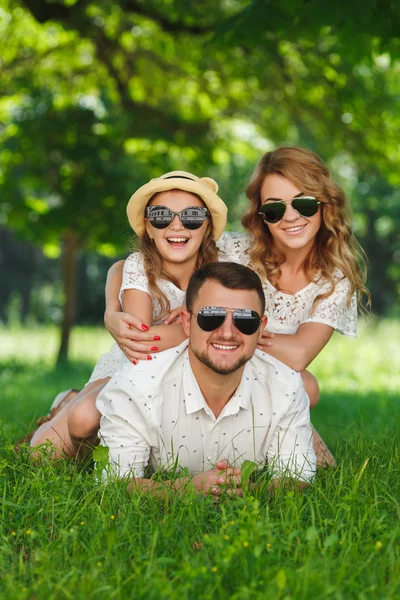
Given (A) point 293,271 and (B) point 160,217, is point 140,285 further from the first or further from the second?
(A) point 293,271

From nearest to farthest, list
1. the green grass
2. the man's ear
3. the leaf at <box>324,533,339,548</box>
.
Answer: the green grass → the leaf at <box>324,533,339,548</box> → the man's ear

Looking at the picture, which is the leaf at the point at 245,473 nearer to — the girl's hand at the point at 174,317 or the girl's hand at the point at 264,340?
the girl's hand at the point at 264,340

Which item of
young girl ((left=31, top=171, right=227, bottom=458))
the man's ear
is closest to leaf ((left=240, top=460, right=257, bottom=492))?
the man's ear

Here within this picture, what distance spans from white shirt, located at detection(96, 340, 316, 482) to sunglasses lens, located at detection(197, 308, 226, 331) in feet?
1.04

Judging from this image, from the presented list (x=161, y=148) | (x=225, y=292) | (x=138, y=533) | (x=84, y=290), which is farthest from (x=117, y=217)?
(x=84, y=290)

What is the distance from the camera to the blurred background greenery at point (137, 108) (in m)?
11.0

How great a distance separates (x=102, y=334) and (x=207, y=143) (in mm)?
8488

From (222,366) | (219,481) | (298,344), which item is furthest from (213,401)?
(298,344)

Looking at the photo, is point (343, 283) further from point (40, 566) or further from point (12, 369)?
point (12, 369)

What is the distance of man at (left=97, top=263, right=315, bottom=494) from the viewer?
3725 mm

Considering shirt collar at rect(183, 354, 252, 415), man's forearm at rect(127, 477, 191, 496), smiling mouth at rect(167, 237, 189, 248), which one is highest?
smiling mouth at rect(167, 237, 189, 248)

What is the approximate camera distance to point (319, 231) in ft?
15.8

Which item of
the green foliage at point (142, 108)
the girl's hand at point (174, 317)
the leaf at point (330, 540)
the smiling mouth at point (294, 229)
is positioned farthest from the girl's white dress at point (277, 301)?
the green foliage at point (142, 108)

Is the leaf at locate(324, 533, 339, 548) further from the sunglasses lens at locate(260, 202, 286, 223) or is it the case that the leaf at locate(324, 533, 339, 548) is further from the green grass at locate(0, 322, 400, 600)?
the sunglasses lens at locate(260, 202, 286, 223)
